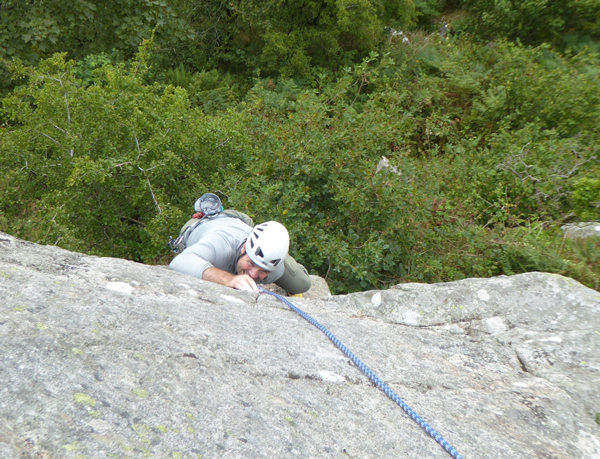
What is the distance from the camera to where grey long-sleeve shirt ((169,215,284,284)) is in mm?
3170

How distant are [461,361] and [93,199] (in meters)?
4.72

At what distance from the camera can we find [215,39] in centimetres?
1241

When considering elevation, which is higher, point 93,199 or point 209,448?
point 209,448

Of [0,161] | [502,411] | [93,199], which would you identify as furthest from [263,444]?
[0,161]

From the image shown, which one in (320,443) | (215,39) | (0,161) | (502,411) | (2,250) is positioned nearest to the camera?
(320,443)

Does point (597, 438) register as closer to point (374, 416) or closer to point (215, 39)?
point (374, 416)

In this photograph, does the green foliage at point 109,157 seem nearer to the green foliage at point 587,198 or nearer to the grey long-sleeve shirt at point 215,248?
the grey long-sleeve shirt at point 215,248

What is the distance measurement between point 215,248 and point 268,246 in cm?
44

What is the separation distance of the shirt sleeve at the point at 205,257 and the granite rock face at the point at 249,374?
20 cm

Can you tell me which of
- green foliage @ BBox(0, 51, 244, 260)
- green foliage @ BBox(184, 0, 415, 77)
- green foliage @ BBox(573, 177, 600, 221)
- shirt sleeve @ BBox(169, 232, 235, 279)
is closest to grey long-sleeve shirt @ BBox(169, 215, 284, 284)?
shirt sleeve @ BBox(169, 232, 235, 279)

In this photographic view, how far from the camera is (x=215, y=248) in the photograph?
136 inches

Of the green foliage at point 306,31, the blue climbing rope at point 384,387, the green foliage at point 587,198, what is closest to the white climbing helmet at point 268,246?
the blue climbing rope at point 384,387

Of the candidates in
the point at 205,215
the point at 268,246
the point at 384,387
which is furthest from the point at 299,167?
the point at 384,387

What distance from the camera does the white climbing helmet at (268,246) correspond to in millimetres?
3307
